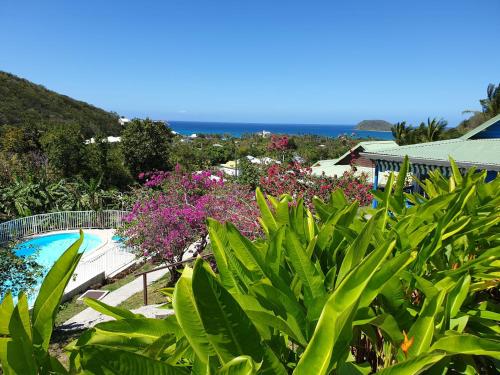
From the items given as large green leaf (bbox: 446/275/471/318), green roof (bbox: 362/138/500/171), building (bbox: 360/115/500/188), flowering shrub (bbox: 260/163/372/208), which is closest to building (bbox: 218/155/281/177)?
flowering shrub (bbox: 260/163/372/208)

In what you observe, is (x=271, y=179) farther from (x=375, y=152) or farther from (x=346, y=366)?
(x=346, y=366)

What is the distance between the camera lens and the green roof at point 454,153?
1051cm

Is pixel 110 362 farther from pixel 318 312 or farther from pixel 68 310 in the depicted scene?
pixel 68 310

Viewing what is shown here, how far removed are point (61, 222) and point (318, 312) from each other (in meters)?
19.9

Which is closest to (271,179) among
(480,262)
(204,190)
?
(204,190)

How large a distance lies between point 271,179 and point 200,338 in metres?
8.43

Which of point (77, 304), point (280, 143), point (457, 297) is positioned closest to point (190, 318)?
point (457, 297)

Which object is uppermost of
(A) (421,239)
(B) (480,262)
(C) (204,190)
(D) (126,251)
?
(A) (421,239)

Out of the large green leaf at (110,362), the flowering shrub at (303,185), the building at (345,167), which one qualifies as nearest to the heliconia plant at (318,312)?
the large green leaf at (110,362)

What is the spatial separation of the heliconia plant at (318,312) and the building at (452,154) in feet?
29.6

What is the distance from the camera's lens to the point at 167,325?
1245 mm

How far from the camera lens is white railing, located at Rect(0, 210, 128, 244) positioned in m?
17.0

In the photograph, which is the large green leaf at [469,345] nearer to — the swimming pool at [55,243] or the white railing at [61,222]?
the swimming pool at [55,243]

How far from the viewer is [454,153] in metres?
11.8
